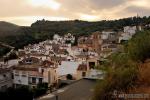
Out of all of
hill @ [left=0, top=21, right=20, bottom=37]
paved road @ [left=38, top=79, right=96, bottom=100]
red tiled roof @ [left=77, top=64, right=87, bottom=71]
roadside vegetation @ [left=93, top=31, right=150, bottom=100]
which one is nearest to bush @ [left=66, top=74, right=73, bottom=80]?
red tiled roof @ [left=77, top=64, right=87, bottom=71]

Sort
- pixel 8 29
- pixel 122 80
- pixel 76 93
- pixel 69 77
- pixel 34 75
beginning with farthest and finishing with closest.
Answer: pixel 8 29 < pixel 34 75 < pixel 69 77 < pixel 76 93 < pixel 122 80

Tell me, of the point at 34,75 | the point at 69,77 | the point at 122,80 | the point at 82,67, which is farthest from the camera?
the point at 34,75

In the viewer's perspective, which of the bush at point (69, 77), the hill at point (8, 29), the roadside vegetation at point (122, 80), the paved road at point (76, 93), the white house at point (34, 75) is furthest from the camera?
the hill at point (8, 29)

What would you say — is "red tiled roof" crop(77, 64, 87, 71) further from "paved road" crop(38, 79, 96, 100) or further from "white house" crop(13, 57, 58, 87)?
"paved road" crop(38, 79, 96, 100)

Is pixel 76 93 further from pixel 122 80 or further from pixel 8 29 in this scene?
pixel 8 29

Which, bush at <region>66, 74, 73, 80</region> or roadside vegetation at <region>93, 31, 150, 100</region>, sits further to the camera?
bush at <region>66, 74, 73, 80</region>

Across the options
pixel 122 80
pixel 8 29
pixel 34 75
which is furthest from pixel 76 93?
pixel 8 29

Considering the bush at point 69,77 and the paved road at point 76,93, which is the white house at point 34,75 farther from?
the paved road at point 76,93

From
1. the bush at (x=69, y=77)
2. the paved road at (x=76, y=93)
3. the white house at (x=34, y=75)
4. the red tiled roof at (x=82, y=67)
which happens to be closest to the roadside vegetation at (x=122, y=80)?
the paved road at (x=76, y=93)

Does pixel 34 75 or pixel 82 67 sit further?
pixel 34 75

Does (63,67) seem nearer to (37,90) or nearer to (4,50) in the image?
(37,90)

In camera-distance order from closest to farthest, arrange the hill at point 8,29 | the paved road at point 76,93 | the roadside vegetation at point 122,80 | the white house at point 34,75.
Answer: the roadside vegetation at point 122,80, the paved road at point 76,93, the white house at point 34,75, the hill at point 8,29

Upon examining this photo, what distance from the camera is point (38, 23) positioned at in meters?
112

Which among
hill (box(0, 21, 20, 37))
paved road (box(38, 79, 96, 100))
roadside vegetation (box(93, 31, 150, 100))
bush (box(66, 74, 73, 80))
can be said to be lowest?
bush (box(66, 74, 73, 80))
